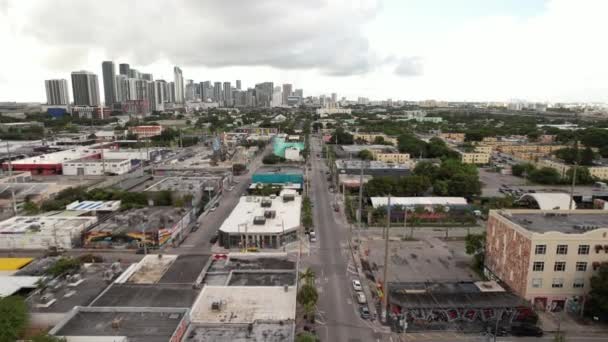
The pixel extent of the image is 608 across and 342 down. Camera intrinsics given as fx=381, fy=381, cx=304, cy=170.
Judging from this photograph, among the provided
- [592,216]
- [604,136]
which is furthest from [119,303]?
[604,136]

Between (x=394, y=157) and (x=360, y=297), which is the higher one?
(x=394, y=157)

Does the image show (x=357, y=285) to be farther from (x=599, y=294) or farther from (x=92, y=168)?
(x=92, y=168)

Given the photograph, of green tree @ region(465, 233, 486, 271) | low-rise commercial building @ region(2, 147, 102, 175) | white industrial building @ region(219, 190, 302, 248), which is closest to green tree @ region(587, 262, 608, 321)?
green tree @ region(465, 233, 486, 271)

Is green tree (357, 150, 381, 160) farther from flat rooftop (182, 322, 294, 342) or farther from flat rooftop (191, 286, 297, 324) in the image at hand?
flat rooftop (182, 322, 294, 342)

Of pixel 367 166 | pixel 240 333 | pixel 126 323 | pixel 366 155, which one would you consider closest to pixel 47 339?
pixel 126 323

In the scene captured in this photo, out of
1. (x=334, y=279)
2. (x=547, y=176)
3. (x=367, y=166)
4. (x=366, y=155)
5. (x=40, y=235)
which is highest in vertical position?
(x=366, y=155)
